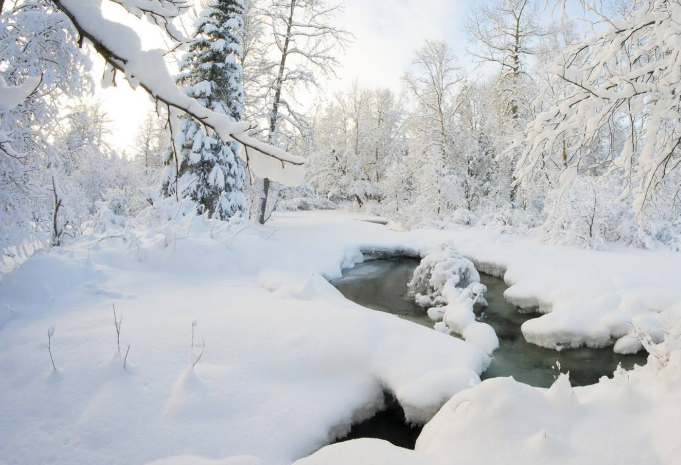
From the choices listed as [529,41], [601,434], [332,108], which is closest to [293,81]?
[529,41]

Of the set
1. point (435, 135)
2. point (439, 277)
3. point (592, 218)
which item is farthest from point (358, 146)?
point (439, 277)

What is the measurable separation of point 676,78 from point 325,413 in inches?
139

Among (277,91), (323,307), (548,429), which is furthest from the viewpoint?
(277,91)

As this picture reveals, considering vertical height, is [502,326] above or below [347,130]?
below

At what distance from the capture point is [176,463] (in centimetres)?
236

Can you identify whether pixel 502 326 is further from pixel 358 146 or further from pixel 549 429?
pixel 358 146

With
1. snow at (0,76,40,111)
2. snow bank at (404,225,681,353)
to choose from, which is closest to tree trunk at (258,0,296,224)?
snow bank at (404,225,681,353)

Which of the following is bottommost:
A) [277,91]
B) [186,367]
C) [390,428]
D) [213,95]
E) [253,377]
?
[390,428]

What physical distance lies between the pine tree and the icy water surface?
5434mm

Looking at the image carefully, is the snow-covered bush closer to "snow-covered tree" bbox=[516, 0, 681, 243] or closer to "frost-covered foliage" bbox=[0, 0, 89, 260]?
"snow-covered tree" bbox=[516, 0, 681, 243]

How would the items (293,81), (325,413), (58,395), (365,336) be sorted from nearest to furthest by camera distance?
(58,395)
(325,413)
(365,336)
(293,81)

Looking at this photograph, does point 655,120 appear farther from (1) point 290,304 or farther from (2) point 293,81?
(2) point 293,81

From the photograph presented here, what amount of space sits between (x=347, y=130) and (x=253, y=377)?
31645mm

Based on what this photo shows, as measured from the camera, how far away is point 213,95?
501 inches
